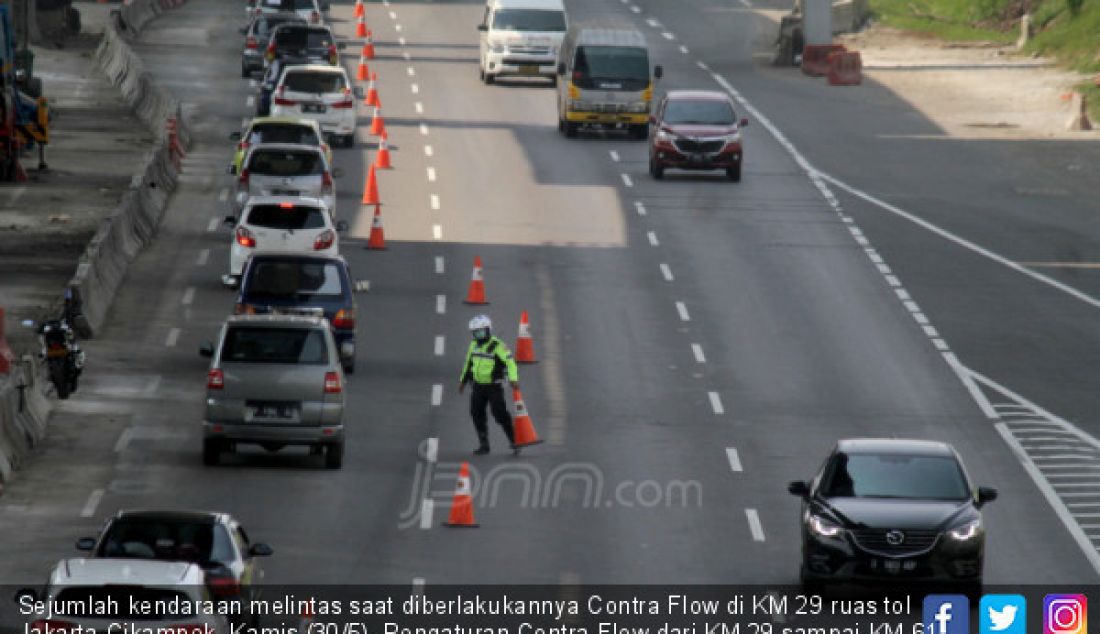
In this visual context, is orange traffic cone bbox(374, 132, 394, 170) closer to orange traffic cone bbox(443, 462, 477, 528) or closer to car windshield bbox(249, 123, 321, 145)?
car windshield bbox(249, 123, 321, 145)

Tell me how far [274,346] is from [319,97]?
29476 mm

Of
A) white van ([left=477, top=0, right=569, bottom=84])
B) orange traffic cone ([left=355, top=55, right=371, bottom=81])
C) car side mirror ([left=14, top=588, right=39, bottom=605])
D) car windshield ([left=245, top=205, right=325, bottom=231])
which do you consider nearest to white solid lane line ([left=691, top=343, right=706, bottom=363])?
car windshield ([left=245, top=205, right=325, bottom=231])

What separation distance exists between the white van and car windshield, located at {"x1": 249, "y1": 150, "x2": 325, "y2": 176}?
2420cm

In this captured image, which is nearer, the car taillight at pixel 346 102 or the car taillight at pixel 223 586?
the car taillight at pixel 223 586

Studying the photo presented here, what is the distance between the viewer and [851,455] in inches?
1046

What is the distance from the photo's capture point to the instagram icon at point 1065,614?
23922 mm

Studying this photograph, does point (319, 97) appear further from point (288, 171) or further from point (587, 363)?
point (587, 363)

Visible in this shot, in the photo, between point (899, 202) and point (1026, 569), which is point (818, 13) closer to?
point (899, 202)

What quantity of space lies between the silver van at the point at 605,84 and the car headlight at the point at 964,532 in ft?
131

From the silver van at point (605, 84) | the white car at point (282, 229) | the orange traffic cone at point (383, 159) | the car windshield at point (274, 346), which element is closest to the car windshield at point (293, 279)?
the white car at point (282, 229)

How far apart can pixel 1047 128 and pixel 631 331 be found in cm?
2907

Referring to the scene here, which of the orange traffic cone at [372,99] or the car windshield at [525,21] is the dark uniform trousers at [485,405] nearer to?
the orange traffic cone at [372,99]

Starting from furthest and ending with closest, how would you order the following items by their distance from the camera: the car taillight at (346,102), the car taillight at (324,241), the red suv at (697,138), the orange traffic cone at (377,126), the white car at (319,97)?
the orange traffic cone at (377,126), the car taillight at (346,102), the white car at (319,97), the red suv at (697,138), the car taillight at (324,241)

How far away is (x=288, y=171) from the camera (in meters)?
49.3
